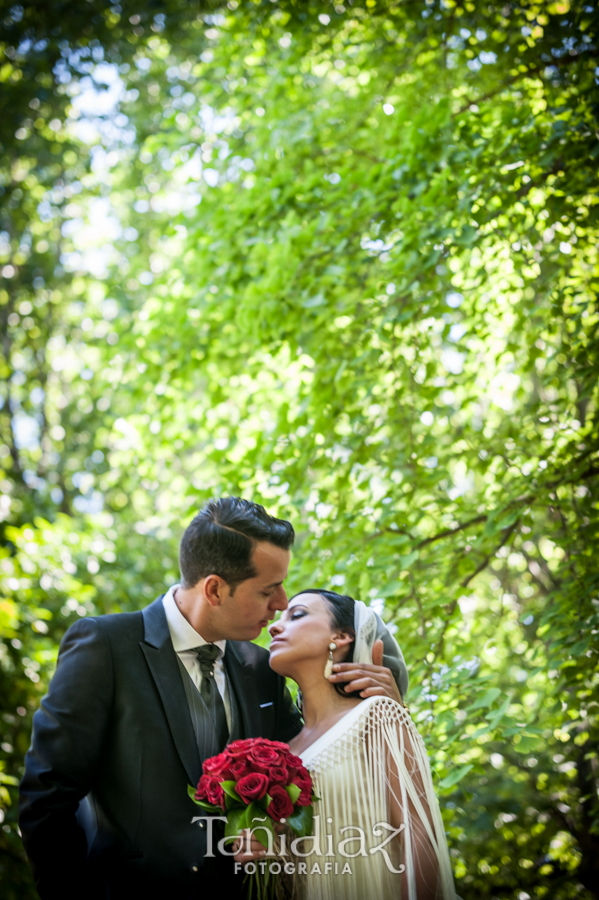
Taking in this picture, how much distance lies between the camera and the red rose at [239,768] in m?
1.43

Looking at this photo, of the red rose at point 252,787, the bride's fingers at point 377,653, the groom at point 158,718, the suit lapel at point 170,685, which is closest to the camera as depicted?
the red rose at point 252,787

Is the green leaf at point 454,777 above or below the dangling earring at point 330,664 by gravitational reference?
below

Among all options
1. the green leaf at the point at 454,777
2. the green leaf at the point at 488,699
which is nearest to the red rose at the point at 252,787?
the green leaf at the point at 454,777

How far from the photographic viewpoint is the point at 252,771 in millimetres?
1444

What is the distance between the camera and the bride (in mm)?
1584

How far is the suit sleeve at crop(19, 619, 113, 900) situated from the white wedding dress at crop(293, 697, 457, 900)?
0.48 meters

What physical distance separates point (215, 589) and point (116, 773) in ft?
1.53

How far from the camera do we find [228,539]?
1.75 m

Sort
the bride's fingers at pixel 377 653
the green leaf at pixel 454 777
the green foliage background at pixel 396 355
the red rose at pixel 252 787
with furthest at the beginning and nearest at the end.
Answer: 1. the green foliage background at pixel 396 355
2. the green leaf at pixel 454 777
3. the bride's fingers at pixel 377 653
4. the red rose at pixel 252 787

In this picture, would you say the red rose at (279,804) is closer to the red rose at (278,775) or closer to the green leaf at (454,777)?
the red rose at (278,775)

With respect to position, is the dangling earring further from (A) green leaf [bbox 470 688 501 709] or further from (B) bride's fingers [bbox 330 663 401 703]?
(A) green leaf [bbox 470 688 501 709]

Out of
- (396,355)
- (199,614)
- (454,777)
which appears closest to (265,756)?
(199,614)

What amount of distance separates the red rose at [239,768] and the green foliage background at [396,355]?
1038 mm

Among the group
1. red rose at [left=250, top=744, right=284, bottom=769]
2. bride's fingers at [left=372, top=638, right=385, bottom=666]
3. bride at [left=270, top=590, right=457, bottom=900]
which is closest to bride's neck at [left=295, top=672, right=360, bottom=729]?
bride at [left=270, top=590, right=457, bottom=900]
